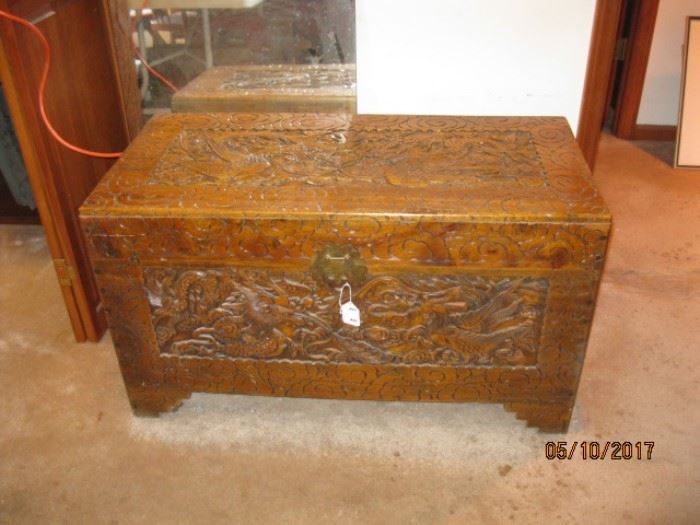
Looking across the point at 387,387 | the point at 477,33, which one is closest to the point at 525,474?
the point at 387,387

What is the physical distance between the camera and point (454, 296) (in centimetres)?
Answer: 130

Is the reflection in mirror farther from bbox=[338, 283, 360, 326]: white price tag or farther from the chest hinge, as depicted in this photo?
bbox=[338, 283, 360, 326]: white price tag

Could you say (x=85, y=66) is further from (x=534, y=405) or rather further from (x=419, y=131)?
(x=534, y=405)

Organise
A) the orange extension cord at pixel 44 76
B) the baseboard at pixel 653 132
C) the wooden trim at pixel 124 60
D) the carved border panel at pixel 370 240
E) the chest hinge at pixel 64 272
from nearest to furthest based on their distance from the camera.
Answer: the carved border panel at pixel 370 240 → the orange extension cord at pixel 44 76 → the chest hinge at pixel 64 272 → the wooden trim at pixel 124 60 → the baseboard at pixel 653 132

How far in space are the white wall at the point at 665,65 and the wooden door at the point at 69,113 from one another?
211cm

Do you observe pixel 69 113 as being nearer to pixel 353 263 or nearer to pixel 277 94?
pixel 277 94

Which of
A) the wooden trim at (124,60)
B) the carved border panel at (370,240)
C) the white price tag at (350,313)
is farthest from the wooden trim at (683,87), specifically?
the wooden trim at (124,60)

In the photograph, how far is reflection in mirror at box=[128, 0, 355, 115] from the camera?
71.2 inches

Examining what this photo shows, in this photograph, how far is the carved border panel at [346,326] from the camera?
1294 millimetres

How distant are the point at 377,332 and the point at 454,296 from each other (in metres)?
0.18

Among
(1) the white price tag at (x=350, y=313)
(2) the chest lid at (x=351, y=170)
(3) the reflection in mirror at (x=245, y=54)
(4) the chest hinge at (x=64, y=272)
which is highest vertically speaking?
(3) the reflection in mirror at (x=245, y=54)

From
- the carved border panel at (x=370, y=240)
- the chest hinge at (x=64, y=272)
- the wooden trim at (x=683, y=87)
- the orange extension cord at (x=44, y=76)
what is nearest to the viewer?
the carved border panel at (x=370, y=240)

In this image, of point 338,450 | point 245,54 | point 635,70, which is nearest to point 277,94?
point 245,54
